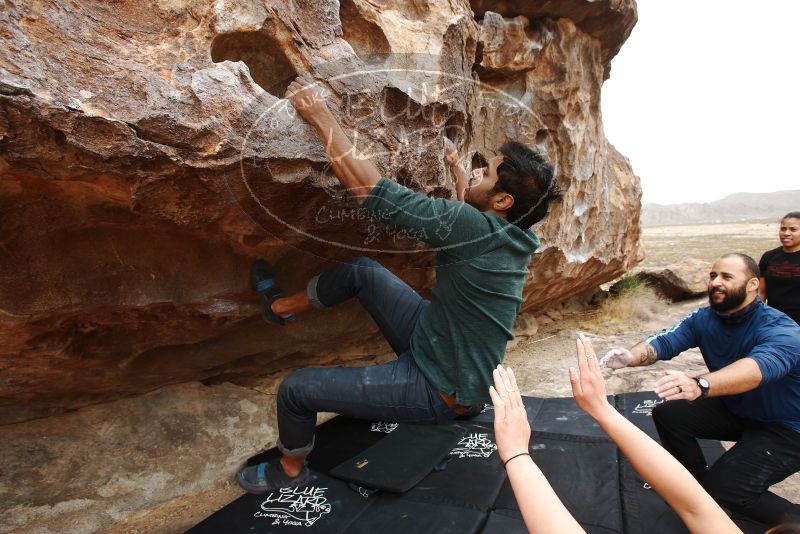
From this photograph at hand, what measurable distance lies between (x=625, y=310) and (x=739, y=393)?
4.89 meters

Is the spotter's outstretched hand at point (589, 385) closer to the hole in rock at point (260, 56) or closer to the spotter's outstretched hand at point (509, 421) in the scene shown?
the spotter's outstretched hand at point (509, 421)

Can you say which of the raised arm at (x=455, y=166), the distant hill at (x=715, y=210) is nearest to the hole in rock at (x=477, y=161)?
the raised arm at (x=455, y=166)

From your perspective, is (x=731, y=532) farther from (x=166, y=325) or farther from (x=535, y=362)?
(x=535, y=362)

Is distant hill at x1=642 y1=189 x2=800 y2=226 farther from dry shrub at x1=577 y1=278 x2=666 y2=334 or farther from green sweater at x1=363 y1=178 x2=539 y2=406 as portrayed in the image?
green sweater at x1=363 y1=178 x2=539 y2=406

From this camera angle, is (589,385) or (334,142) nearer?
(589,385)

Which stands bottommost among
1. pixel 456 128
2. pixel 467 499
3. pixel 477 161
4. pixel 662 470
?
pixel 467 499

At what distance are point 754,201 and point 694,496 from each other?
100.0 m

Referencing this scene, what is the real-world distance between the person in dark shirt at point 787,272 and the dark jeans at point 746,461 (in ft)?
5.48

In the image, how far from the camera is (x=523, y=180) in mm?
2131

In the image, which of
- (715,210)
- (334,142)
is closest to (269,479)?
(334,142)

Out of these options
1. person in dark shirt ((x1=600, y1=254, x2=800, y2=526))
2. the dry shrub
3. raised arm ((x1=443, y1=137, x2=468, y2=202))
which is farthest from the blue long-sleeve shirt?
the dry shrub

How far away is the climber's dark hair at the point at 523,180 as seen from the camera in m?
2.13

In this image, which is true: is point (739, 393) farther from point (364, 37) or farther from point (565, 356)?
point (565, 356)

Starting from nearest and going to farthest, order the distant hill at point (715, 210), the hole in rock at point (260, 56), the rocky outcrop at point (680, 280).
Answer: the hole in rock at point (260, 56)
the rocky outcrop at point (680, 280)
the distant hill at point (715, 210)
